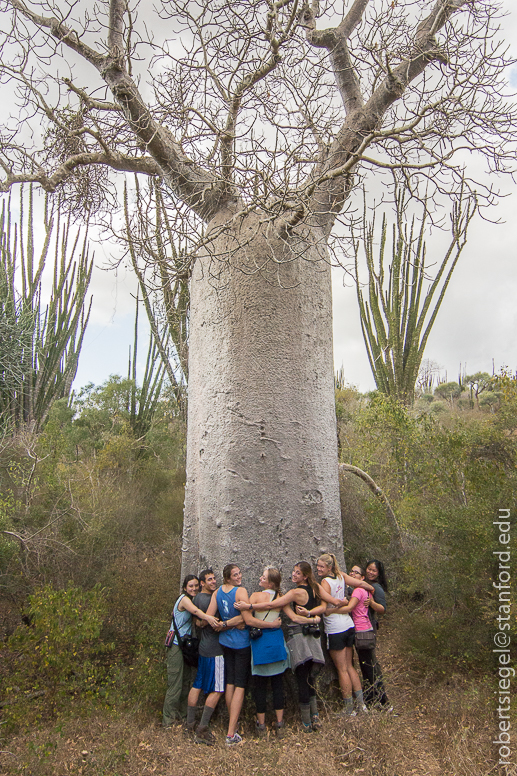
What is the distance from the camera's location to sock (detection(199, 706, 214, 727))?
3295 mm

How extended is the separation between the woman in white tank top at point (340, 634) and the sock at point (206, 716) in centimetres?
89

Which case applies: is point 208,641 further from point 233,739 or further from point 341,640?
point 341,640

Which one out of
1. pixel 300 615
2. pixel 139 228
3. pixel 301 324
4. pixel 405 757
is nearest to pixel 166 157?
pixel 139 228

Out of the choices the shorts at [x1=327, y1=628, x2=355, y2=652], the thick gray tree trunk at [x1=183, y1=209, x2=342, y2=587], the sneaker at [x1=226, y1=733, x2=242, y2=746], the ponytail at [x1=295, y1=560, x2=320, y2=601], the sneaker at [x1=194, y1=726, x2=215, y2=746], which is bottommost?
the sneaker at [x1=194, y1=726, x2=215, y2=746]

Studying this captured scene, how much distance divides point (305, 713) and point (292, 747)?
0.36 metres

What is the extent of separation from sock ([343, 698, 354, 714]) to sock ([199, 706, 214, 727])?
88 cm

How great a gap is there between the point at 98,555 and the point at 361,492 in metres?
3.52

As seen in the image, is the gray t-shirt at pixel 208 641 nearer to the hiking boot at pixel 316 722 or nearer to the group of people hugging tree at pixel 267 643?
the group of people hugging tree at pixel 267 643

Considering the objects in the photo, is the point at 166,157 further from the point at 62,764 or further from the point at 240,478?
the point at 62,764

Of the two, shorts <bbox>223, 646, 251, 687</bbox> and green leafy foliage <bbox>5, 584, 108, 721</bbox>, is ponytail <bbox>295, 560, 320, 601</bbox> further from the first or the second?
green leafy foliage <bbox>5, 584, 108, 721</bbox>

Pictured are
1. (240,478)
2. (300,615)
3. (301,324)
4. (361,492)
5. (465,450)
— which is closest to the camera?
(300,615)

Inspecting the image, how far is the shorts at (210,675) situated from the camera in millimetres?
3396

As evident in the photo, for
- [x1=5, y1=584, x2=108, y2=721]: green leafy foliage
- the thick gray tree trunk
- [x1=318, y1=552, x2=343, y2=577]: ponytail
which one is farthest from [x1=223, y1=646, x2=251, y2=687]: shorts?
[x1=5, y1=584, x2=108, y2=721]: green leafy foliage

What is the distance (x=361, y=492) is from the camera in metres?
7.07
